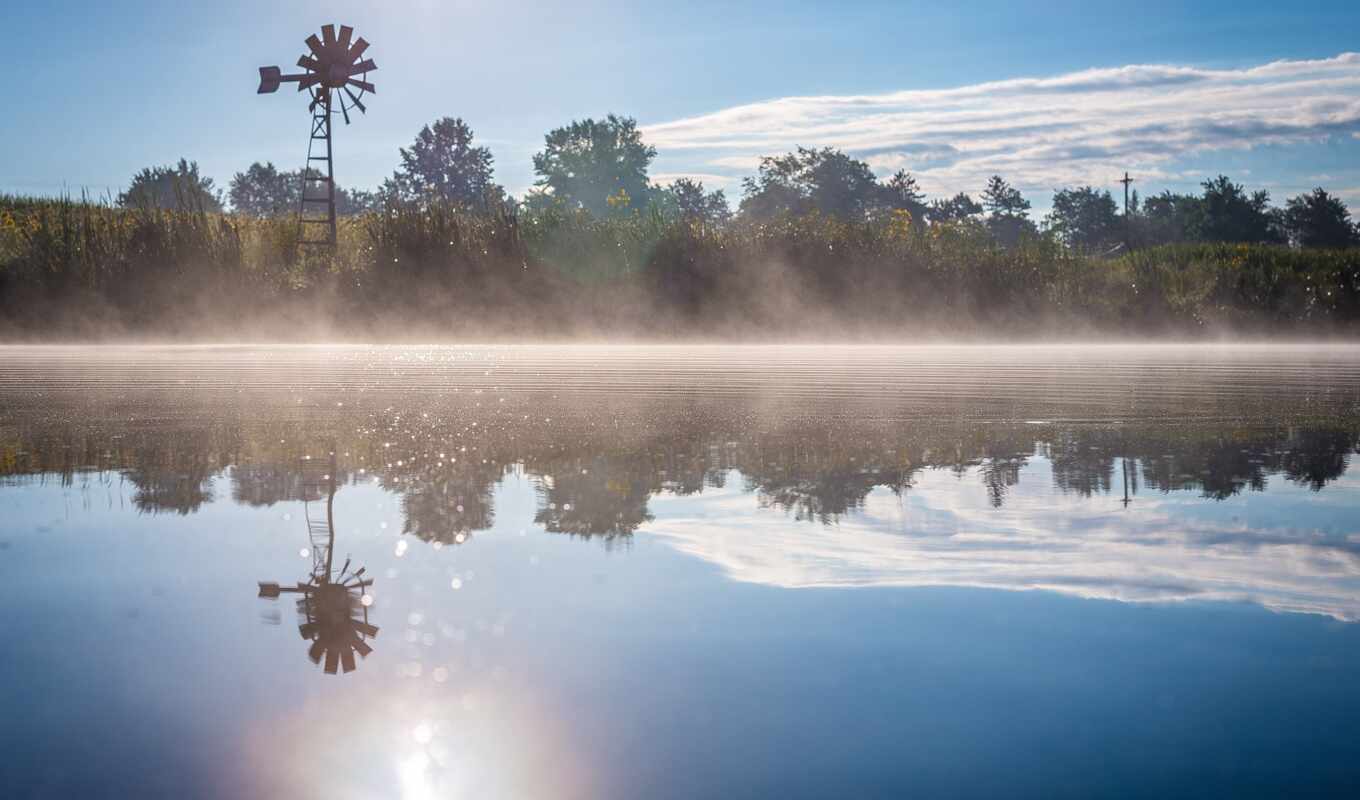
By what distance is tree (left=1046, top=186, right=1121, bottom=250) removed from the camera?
98188mm

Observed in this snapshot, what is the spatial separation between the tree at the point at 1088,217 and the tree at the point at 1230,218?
35.9 feet

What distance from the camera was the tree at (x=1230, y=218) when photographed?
8356 centimetres

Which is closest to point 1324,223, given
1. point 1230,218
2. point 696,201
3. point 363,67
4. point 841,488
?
point 1230,218

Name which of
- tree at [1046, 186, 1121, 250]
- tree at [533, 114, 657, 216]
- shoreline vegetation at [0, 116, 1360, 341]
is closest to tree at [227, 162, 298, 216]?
tree at [533, 114, 657, 216]

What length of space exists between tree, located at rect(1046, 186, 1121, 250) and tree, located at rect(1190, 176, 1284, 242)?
10951 mm

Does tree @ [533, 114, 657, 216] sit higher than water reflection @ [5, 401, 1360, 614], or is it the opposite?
tree @ [533, 114, 657, 216]

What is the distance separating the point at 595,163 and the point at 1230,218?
A: 151ft

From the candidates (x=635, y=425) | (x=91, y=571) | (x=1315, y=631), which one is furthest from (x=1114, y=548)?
(x=635, y=425)

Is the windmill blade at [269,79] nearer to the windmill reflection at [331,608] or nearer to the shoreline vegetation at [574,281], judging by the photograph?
the shoreline vegetation at [574,281]

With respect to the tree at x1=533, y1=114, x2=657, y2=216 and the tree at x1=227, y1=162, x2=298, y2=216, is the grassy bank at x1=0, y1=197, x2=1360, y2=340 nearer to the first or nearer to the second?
the tree at x1=533, y1=114, x2=657, y2=216

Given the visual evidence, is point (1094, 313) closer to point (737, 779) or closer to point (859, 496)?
point (859, 496)

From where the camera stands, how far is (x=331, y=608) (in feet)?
7.59

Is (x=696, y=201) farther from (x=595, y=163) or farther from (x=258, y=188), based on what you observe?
(x=258, y=188)

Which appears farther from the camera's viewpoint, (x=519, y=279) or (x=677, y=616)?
(x=519, y=279)
